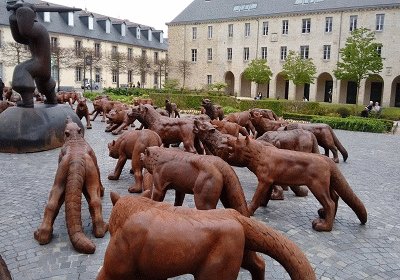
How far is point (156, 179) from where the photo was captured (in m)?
5.89

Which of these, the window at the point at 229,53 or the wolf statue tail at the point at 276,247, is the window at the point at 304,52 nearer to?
the window at the point at 229,53

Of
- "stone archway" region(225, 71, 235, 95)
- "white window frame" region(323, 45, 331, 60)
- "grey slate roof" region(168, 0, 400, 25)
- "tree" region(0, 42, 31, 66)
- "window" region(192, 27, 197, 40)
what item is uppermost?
"grey slate roof" region(168, 0, 400, 25)

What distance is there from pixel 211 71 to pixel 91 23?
21499 millimetres

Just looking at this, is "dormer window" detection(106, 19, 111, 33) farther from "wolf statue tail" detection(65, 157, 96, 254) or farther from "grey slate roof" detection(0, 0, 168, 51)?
"wolf statue tail" detection(65, 157, 96, 254)

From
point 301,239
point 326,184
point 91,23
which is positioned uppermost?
point 91,23

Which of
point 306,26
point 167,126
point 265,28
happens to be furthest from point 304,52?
point 167,126

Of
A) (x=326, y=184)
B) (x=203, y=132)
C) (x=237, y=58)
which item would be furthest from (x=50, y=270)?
(x=237, y=58)

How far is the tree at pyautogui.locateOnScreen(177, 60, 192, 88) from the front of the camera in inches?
2299

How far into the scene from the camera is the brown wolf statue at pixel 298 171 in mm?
6535

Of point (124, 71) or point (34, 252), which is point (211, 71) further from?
point (34, 252)

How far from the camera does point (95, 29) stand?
208 ft

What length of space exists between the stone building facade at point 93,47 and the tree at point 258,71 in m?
16.5

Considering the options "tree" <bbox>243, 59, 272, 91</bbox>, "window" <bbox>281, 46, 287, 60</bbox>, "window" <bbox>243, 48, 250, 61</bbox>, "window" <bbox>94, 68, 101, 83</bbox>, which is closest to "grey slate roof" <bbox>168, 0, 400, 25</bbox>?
"window" <bbox>281, 46, 287, 60</bbox>

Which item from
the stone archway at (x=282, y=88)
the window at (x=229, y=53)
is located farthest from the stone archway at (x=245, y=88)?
the stone archway at (x=282, y=88)
